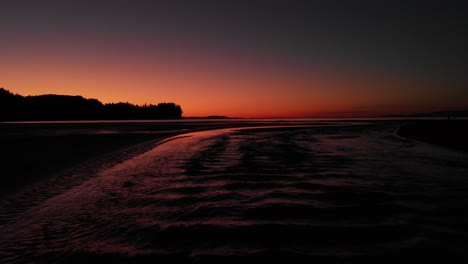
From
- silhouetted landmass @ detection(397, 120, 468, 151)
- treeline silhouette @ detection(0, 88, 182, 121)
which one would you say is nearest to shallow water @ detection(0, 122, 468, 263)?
silhouetted landmass @ detection(397, 120, 468, 151)

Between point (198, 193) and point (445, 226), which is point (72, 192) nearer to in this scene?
point (198, 193)

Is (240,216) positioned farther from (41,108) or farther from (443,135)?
(41,108)

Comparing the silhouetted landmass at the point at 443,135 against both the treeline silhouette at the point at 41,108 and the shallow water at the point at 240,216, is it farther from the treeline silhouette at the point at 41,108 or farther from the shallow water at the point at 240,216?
the treeline silhouette at the point at 41,108

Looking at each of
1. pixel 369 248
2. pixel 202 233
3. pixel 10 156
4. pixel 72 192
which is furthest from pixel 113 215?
pixel 10 156

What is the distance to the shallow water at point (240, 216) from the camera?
439 centimetres

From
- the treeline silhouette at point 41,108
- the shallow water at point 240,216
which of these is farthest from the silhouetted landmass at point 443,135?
the treeline silhouette at point 41,108

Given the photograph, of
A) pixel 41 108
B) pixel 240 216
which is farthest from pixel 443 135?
pixel 41 108

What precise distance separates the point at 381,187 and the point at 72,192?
9.00 metres

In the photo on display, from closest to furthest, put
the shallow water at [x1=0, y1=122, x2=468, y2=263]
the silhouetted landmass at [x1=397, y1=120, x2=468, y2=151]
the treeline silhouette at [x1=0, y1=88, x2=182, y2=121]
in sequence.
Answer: the shallow water at [x1=0, y1=122, x2=468, y2=263] < the silhouetted landmass at [x1=397, y1=120, x2=468, y2=151] < the treeline silhouette at [x1=0, y1=88, x2=182, y2=121]

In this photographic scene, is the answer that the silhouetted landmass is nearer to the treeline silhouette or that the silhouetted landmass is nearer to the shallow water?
the shallow water

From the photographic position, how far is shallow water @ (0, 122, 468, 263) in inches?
173

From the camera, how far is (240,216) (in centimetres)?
602

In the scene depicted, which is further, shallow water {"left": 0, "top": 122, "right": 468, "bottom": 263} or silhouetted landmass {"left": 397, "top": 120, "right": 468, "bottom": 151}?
silhouetted landmass {"left": 397, "top": 120, "right": 468, "bottom": 151}

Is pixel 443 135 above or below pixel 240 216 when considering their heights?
below
